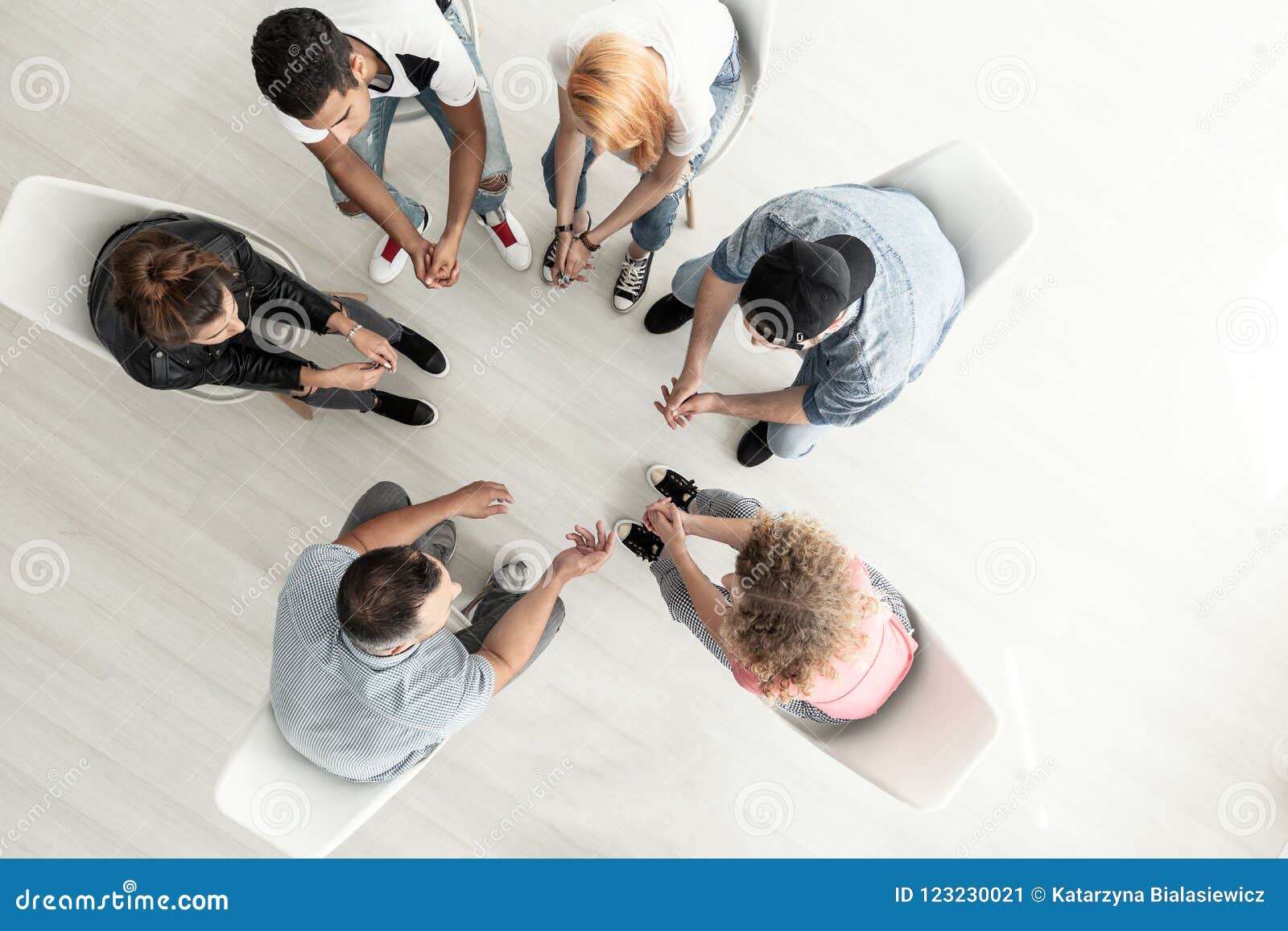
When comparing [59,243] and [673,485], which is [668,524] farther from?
[59,243]

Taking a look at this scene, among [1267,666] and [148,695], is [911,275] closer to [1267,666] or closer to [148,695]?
[1267,666]

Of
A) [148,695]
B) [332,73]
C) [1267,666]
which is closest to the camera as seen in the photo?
[332,73]

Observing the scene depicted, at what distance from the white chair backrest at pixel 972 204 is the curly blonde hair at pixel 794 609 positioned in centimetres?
75

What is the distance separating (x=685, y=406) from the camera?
2.15 m

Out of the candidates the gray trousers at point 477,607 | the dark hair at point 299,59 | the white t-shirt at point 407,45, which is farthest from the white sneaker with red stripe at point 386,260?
the dark hair at point 299,59

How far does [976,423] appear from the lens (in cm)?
249

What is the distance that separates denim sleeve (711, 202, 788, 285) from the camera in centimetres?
163

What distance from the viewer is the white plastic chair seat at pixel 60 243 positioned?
1.66 meters

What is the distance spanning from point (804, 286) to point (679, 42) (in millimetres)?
640

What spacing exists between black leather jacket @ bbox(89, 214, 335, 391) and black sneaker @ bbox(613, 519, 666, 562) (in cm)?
103

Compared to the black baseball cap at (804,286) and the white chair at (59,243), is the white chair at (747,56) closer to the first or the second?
the black baseball cap at (804,286)
